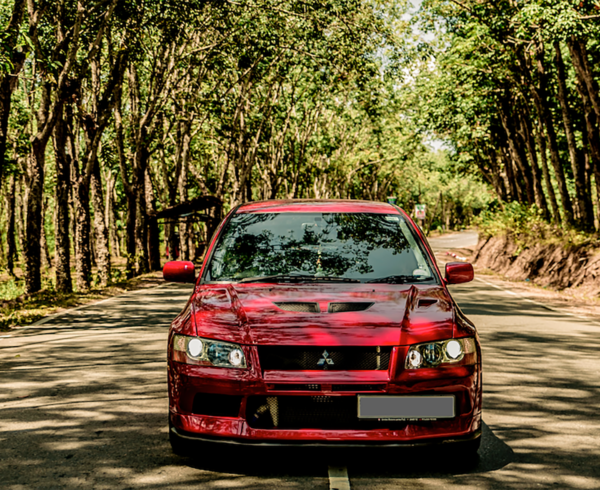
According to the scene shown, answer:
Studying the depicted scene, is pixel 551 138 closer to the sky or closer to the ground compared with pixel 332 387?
closer to the sky

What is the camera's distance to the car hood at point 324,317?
168 inches

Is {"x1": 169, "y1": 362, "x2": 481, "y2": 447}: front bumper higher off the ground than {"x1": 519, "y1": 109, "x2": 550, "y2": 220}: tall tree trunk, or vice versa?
{"x1": 519, "y1": 109, "x2": 550, "y2": 220}: tall tree trunk

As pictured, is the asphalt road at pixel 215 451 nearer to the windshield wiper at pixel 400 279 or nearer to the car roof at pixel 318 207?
the windshield wiper at pixel 400 279

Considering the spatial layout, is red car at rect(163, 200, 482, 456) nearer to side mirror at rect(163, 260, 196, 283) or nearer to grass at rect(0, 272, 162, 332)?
side mirror at rect(163, 260, 196, 283)

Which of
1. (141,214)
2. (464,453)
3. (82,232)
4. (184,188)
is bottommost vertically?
(464,453)

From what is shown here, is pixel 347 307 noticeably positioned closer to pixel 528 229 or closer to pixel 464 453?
pixel 464 453

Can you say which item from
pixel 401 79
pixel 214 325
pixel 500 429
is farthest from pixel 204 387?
pixel 401 79

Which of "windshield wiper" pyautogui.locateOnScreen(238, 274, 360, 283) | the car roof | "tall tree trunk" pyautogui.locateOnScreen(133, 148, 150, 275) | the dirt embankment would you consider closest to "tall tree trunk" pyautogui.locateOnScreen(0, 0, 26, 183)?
the car roof

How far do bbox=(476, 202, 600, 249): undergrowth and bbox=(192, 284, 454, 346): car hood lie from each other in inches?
626

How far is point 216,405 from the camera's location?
169 inches

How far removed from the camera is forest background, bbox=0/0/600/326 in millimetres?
17250

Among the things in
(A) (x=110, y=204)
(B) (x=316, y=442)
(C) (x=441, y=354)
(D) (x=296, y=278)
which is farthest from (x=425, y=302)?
(A) (x=110, y=204)

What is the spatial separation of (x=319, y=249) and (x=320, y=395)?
59.7 inches

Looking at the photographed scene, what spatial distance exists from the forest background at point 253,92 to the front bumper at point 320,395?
27.3 feet
